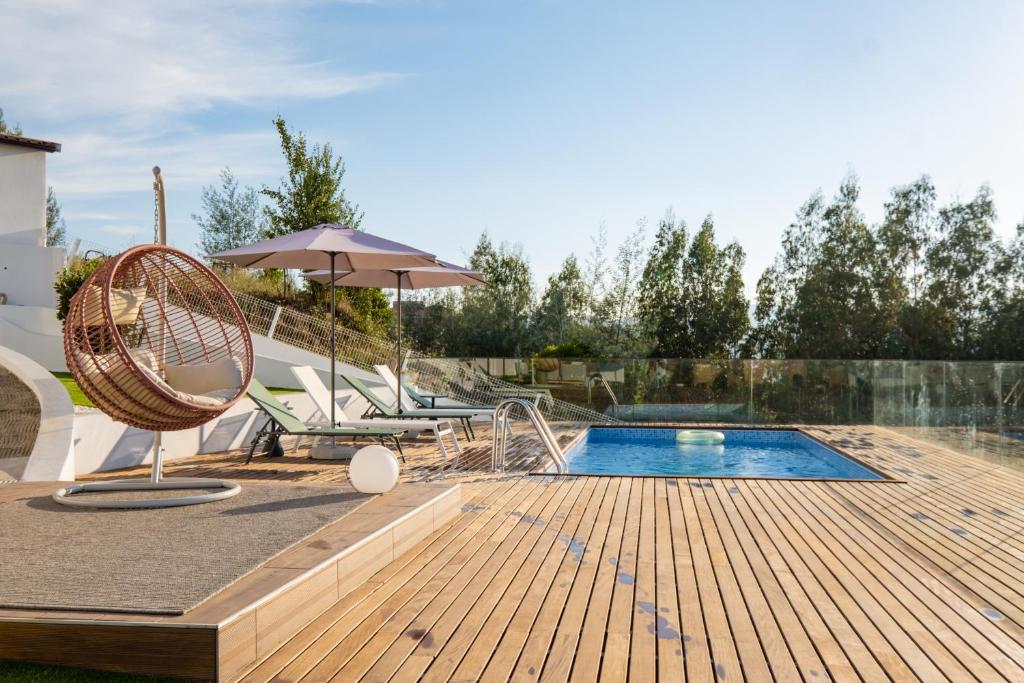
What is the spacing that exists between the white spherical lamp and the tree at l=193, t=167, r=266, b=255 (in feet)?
68.1

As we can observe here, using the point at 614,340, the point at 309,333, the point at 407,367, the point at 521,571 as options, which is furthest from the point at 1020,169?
the point at 521,571

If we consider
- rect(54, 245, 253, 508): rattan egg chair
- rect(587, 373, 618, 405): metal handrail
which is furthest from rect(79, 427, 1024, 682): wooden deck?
rect(587, 373, 618, 405): metal handrail

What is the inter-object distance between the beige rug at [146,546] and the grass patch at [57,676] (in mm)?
184

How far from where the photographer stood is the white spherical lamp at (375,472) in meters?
4.62

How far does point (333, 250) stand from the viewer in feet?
22.9

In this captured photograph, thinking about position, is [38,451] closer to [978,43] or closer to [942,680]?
[942,680]

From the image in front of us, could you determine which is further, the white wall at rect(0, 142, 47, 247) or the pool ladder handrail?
the white wall at rect(0, 142, 47, 247)

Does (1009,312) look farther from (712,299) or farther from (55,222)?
(55,222)

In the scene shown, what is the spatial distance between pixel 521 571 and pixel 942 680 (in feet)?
5.94

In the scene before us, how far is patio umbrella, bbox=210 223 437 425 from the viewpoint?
7.12 meters

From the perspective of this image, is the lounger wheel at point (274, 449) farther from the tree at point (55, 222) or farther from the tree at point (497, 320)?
the tree at point (55, 222)

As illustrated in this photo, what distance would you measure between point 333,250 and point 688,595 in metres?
4.58

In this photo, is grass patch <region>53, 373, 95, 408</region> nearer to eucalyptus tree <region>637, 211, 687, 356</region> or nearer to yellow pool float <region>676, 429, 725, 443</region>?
yellow pool float <region>676, 429, 725, 443</region>

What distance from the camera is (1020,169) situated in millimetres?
19750
